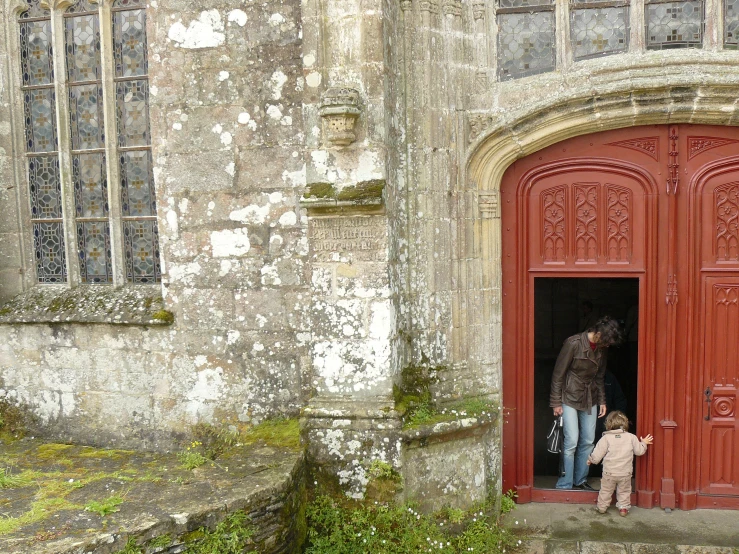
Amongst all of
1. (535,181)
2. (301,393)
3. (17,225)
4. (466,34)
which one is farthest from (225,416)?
(466,34)

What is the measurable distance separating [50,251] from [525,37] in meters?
4.19

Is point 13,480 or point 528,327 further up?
point 528,327

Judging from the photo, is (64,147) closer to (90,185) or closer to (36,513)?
(90,185)

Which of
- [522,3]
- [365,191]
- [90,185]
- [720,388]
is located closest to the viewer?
[365,191]

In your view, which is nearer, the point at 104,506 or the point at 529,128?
the point at 104,506

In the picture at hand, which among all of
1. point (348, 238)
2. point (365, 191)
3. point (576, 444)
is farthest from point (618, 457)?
point (365, 191)

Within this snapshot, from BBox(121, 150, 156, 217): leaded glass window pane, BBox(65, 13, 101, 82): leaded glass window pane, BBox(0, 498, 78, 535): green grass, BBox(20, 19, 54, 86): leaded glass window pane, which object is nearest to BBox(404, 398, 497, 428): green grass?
BBox(0, 498, 78, 535): green grass

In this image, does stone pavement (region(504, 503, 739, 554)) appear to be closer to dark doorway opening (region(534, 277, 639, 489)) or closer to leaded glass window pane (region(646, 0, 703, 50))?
dark doorway opening (region(534, 277, 639, 489))

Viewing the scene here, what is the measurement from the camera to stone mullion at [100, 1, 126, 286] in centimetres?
509

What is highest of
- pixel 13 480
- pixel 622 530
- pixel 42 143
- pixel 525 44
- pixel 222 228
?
pixel 525 44

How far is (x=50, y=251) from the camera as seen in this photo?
546cm

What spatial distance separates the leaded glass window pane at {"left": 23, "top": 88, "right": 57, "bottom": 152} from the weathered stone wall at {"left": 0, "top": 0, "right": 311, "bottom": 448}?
3.90 ft

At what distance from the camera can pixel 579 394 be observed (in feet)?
17.1

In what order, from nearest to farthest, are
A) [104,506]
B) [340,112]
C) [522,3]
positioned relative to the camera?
[104,506] < [340,112] < [522,3]
